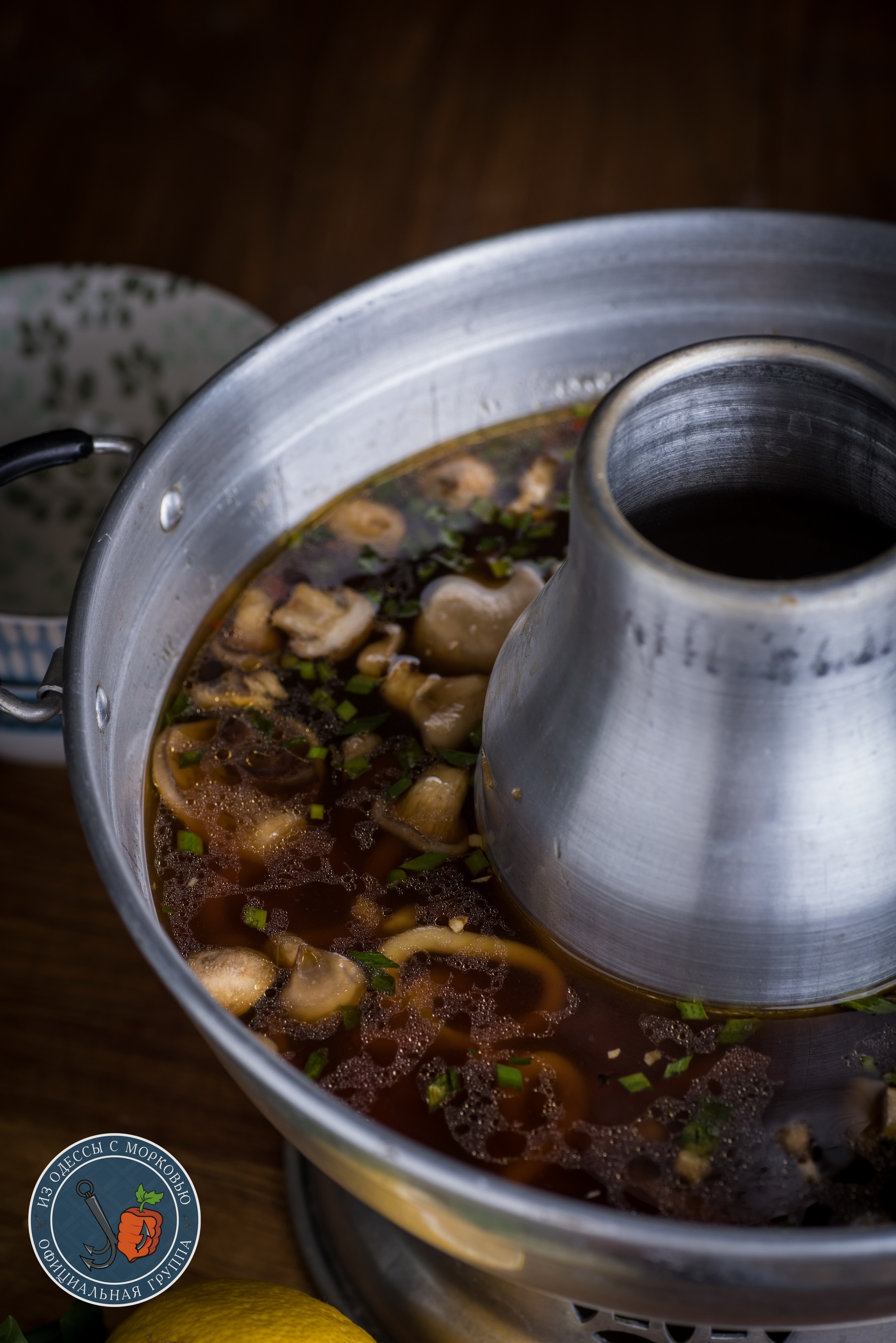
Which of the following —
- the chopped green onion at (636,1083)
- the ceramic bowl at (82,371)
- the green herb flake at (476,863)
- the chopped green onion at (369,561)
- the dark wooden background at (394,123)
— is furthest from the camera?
the dark wooden background at (394,123)

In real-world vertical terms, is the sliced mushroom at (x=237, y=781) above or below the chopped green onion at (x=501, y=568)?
below

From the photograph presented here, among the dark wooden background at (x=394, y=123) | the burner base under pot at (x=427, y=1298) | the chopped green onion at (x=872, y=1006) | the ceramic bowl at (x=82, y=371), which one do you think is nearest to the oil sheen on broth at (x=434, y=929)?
the chopped green onion at (x=872, y=1006)

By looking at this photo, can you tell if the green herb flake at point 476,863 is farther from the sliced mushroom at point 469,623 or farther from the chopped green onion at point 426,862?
the sliced mushroom at point 469,623

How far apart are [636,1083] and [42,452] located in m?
0.61

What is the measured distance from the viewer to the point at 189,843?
96 centimetres

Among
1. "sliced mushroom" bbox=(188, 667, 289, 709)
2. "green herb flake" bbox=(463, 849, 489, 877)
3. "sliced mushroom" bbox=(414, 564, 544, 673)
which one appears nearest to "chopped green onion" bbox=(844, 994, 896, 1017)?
"green herb flake" bbox=(463, 849, 489, 877)

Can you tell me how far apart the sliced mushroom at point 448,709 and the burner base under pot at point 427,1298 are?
365 mm

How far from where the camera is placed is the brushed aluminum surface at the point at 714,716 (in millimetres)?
697

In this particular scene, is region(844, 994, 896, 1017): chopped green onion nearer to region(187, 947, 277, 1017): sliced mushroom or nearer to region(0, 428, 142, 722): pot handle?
region(187, 947, 277, 1017): sliced mushroom

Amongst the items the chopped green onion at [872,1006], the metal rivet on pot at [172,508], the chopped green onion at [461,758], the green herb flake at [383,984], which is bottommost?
the green herb flake at [383,984]

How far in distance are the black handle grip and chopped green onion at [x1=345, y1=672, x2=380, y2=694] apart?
272 mm

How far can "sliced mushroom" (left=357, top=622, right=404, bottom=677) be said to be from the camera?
1049mm

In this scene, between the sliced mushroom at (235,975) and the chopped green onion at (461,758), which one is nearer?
the sliced mushroom at (235,975)

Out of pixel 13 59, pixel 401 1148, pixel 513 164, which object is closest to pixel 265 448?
pixel 401 1148
